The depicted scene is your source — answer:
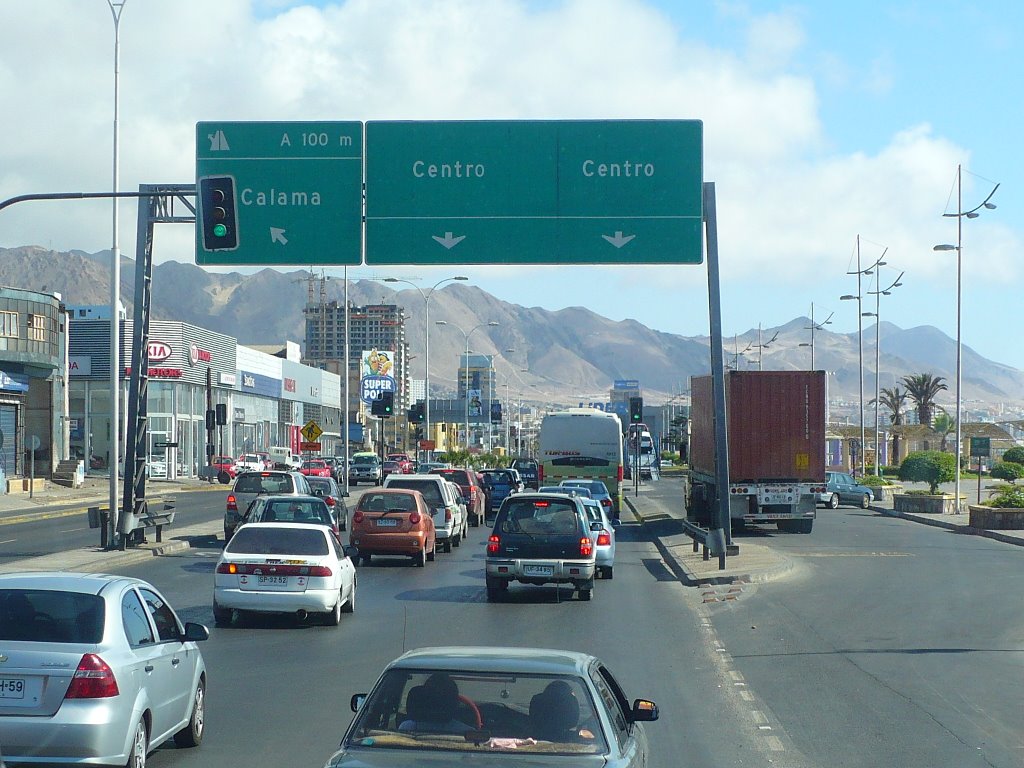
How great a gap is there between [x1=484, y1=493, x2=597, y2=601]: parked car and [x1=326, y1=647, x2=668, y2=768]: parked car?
541 inches

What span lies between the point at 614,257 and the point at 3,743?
18.6 metres


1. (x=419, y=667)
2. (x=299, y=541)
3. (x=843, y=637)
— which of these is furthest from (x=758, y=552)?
(x=419, y=667)

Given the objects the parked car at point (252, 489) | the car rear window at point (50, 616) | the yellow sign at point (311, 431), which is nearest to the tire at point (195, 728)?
the car rear window at point (50, 616)

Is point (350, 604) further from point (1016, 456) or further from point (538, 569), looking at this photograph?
point (1016, 456)

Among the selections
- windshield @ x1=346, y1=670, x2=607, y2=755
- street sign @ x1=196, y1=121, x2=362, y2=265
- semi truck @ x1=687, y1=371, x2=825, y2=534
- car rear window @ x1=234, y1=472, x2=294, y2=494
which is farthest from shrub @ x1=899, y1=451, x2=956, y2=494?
windshield @ x1=346, y1=670, x2=607, y2=755

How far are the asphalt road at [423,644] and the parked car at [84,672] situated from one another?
0.90 meters

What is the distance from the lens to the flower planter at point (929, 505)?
4722 centimetres

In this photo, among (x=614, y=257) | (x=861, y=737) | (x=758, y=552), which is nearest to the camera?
(x=861, y=737)

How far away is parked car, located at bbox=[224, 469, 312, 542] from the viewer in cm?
3078

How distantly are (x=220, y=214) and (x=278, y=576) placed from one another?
668cm

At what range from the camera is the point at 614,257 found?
24844 mm

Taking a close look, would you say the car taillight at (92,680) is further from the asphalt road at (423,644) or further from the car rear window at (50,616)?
the asphalt road at (423,644)

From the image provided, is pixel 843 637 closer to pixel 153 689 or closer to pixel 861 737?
pixel 861 737

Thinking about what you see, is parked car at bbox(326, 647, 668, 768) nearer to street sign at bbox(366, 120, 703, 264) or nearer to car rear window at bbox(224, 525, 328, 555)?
car rear window at bbox(224, 525, 328, 555)
